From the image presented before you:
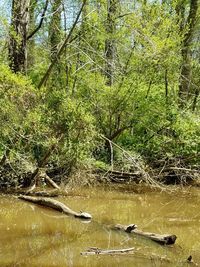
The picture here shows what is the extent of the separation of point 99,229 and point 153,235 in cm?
117

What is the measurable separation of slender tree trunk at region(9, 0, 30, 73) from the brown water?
11.8 ft

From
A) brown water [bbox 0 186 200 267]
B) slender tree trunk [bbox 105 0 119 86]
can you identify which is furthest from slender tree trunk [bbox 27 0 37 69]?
brown water [bbox 0 186 200 267]

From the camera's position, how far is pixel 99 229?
9500 mm

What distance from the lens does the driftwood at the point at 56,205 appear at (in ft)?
33.9

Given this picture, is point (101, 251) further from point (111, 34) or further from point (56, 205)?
point (111, 34)

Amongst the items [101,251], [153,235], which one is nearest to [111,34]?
[153,235]

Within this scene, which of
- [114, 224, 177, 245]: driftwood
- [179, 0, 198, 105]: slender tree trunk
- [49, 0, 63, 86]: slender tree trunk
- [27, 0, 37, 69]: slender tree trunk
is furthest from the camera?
[179, 0, 198, 105]: slender tree trunk

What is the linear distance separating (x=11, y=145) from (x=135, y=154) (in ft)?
13.2

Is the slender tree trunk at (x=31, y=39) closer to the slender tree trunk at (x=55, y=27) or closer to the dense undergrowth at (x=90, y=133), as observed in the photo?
the slender tree trunk at (x=55, y=27)

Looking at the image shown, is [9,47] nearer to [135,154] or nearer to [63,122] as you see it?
[63,122]

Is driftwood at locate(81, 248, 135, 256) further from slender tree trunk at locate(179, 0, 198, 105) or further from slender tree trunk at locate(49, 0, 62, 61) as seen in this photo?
slender tree trunk at locate(179, 0, 198, 105)

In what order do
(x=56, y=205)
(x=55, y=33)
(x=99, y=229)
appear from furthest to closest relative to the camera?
(x=55, y=33), (x=56, y=205), (x=99, y=229)

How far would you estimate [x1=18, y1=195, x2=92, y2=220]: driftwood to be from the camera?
33.9 ft

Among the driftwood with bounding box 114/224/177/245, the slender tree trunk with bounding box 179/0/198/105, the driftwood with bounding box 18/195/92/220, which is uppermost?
the slender tree trunk with bounding box 179/0/198/105
